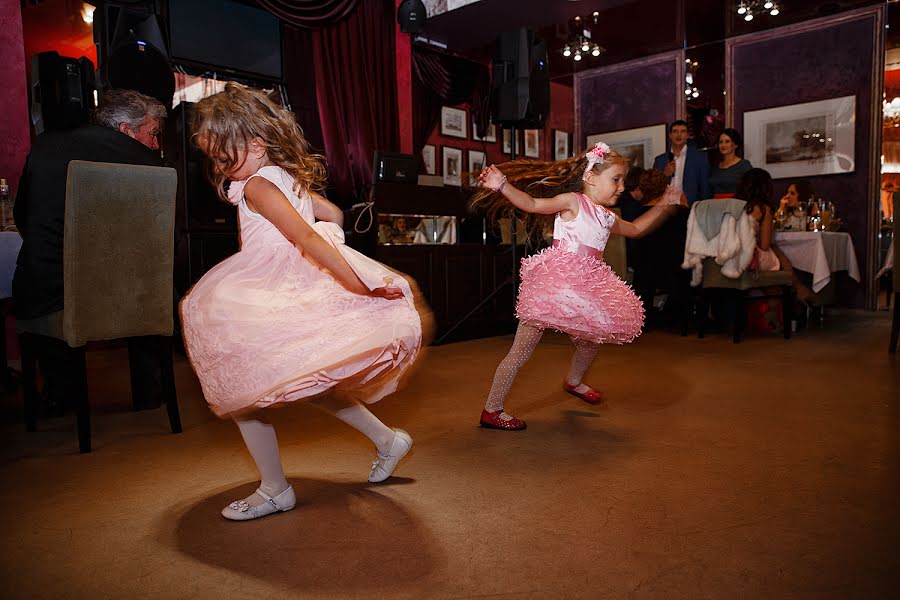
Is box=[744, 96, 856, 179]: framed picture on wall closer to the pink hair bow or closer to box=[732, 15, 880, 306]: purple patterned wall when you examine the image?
box=[732, 15, 880, 306]: purple patterned wall

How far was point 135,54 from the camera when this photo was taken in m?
4.22

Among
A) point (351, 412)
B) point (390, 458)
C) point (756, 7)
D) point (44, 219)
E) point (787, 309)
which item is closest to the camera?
point (351, 412)

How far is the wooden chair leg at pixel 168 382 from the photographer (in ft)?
8.28

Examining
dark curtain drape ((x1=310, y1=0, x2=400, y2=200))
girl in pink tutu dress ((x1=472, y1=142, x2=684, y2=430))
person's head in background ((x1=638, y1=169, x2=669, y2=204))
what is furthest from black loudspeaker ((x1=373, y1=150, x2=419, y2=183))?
girl in pink tutu dress ((x1=472, y1=142, x2=684, y2=430))

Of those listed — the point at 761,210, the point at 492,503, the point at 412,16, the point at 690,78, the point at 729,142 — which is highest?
the point at 412,16

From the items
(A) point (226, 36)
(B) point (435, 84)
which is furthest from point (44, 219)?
(B) point (435, 84)

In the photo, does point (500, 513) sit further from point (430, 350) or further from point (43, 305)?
point (430, 350)

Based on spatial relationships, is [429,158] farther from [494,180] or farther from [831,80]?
[494,180]

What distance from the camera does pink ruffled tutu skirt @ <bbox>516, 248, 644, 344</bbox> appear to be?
245cm

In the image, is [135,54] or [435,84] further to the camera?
[435,84]

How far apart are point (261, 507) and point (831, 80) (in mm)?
7376

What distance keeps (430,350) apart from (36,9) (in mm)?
3923

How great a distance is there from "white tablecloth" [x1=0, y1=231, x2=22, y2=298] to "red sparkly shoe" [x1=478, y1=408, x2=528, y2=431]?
2.09m

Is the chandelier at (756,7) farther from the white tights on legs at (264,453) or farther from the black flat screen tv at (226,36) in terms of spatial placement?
the white tights on legs at (264,453)
